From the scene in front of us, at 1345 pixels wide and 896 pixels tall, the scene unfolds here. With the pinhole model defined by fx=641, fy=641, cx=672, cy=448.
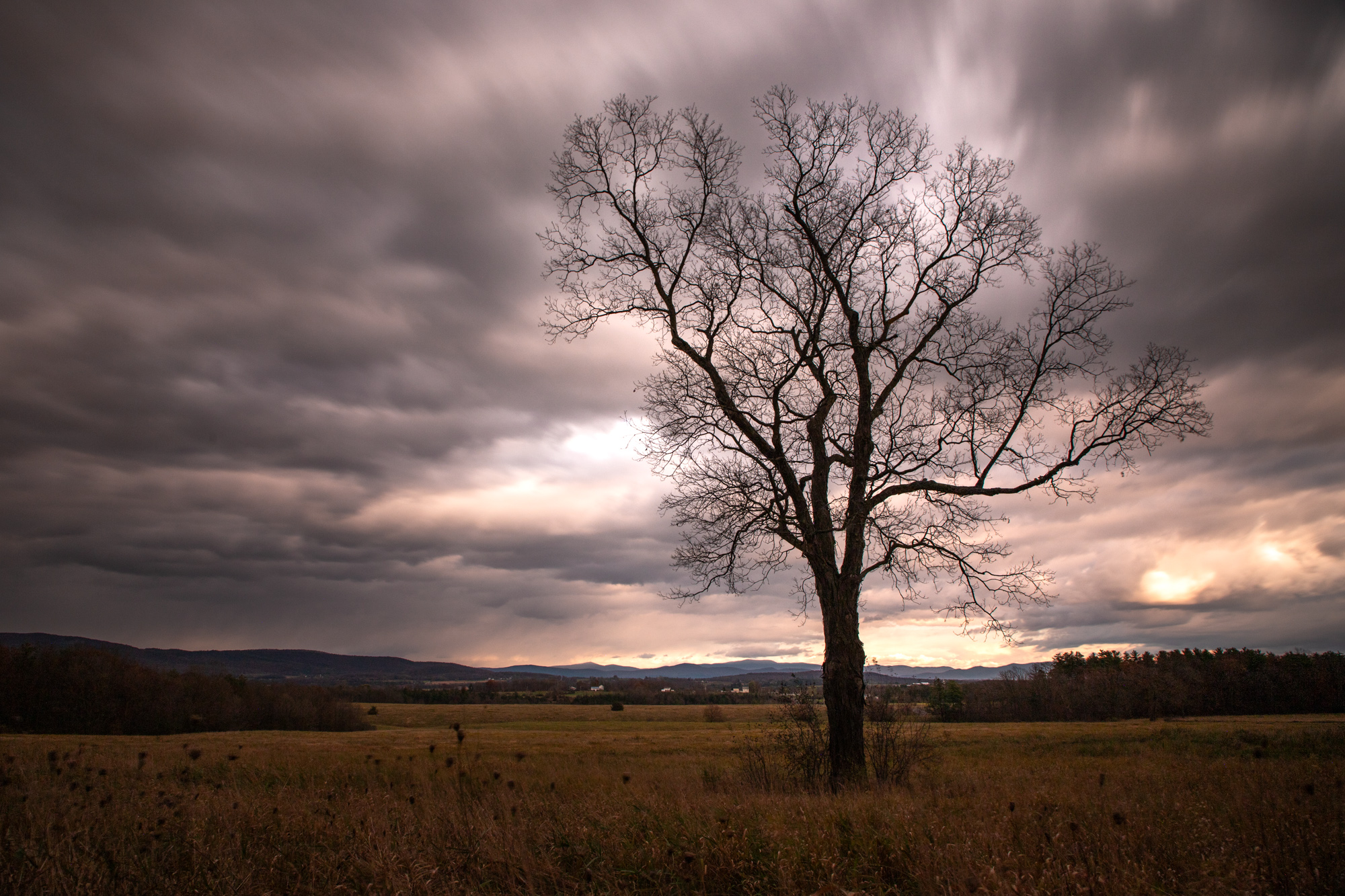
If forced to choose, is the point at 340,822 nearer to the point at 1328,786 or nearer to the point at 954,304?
the point at 1328,786

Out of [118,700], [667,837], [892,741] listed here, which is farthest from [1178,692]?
[118,700]

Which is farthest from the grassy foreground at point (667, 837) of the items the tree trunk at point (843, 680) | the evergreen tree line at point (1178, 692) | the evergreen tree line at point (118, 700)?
the evergreen tree line at point (1178, 692)

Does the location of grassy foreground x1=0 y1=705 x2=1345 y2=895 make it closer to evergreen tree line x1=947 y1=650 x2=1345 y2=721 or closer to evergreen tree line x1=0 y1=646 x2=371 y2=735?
evergreen tree line x1=0 y1=646 x2=371 y2=735

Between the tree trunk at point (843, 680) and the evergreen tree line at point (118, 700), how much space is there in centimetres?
5687

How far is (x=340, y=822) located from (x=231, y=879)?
1891 mm

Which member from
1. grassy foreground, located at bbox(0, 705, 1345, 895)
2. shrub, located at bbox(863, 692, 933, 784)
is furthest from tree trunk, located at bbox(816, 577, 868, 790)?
grassy foreground, located at bbox(0, 705, 1345, 895)

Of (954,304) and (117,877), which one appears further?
(954,304)

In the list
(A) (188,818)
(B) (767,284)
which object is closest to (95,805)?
(A) (188,818)

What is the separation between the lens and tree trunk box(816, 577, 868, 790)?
11078 mm

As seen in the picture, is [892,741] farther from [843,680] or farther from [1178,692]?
[1178,692]

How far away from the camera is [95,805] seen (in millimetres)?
7129

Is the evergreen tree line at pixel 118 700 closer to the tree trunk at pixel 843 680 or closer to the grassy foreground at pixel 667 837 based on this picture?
the grassy foreground at pixel 667 837

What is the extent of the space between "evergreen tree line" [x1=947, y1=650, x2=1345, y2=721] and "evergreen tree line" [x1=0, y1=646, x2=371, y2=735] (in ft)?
225

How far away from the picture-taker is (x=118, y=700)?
185ft
